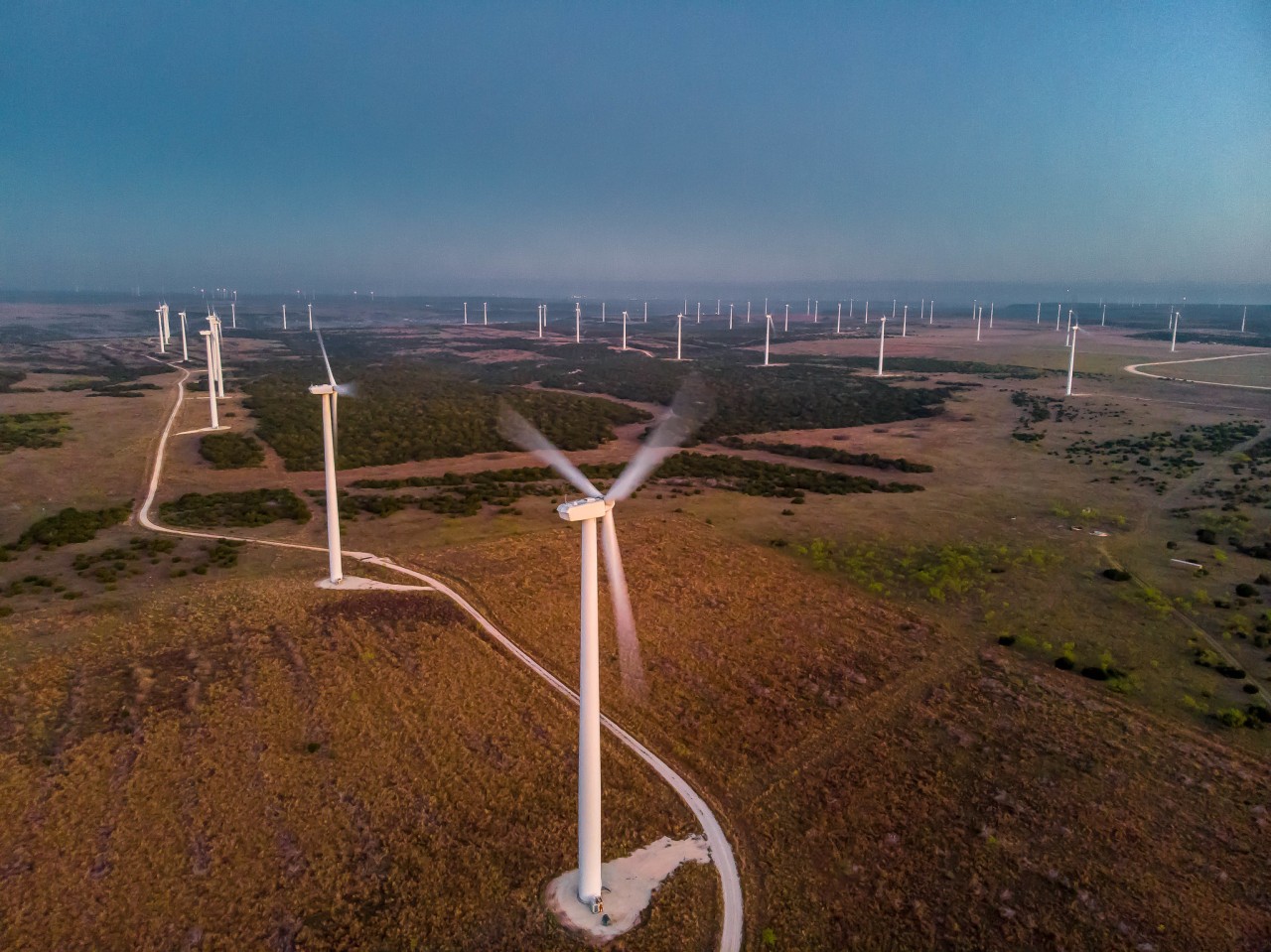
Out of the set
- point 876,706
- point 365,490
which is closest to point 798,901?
point 876,706

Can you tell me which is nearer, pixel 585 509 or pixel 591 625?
pixel 585 509

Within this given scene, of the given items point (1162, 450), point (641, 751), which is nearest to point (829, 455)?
point (1162, 450)

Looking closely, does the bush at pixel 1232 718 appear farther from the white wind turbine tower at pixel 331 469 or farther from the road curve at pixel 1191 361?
the road curve at pixel 1191 361

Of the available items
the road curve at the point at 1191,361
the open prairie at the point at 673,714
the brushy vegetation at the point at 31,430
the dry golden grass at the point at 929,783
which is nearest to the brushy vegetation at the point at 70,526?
the open prairie at the point at 673,714

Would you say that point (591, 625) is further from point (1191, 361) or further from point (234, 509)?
point (1191, 361)

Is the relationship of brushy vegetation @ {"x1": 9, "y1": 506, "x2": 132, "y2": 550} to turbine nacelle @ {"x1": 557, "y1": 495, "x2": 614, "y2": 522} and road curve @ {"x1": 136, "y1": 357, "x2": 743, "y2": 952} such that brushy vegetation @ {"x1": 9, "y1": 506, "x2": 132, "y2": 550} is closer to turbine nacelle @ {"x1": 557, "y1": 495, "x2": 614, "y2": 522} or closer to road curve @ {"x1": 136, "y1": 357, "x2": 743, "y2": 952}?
road curve @ {"x1": 136, "y1": 357, "x2": 743, "y2": 952}

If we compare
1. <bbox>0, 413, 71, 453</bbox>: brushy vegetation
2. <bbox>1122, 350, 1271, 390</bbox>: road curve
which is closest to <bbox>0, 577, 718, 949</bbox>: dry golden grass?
<bbox>0, 413, 71, 453</bbox>: brushy vegetation
